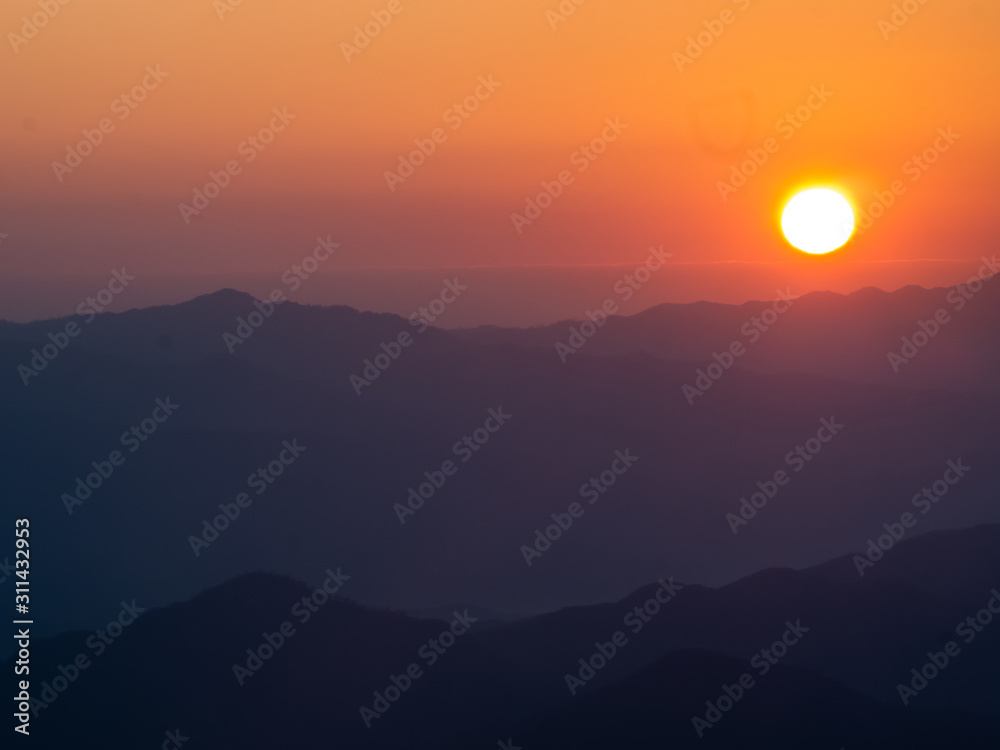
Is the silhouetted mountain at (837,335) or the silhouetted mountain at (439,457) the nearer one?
the silhouetted mountain at (439,457)

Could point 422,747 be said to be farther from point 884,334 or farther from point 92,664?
point 884,334

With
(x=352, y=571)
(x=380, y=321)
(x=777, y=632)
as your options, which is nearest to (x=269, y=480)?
(x=352, y=571)

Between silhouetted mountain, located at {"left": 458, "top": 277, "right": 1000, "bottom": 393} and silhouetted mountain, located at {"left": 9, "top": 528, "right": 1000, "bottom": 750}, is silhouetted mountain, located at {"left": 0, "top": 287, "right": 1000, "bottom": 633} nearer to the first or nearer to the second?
silhouetted mountain, located at {"left": 458, "top": 277, "right": 1000, "bottom": 393}

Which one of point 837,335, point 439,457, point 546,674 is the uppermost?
point 837,335

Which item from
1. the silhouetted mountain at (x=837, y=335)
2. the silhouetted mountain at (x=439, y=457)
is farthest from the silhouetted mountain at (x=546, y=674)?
the silhouetted mountain at (x=837, y=335)

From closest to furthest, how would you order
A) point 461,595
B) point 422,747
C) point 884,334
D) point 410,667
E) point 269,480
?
point 422,747, point 410,667, point 461,595, point 269,480, point 884,334

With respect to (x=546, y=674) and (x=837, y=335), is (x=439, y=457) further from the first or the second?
(x=837, y=335)

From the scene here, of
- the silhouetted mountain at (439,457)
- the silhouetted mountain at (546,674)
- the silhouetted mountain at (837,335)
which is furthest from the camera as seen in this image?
the silhouetted mountain at (837,335)

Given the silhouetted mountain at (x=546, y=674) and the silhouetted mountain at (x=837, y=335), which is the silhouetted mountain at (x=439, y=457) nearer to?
the silhouetted mountain at (x=837, y=335)

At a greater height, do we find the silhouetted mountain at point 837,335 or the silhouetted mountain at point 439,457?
the silhouetted mountain at point 837,335

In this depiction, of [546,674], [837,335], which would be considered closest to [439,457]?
[546,674]

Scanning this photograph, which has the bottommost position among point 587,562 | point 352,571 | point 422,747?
point 422,747
